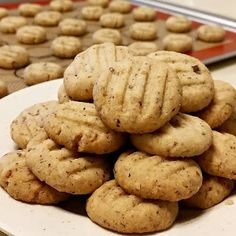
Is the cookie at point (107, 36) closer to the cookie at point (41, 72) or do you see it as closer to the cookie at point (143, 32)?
the cookie at point (143, 32)

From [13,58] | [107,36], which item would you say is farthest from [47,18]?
[13,58]

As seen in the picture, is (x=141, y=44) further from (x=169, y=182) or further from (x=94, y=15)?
(x=169, y=182)

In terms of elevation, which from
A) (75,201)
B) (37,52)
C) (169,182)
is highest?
(169,182)

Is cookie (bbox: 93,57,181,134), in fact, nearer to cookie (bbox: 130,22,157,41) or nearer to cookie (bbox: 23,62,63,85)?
cookie (bbox: 23,62,63,85)

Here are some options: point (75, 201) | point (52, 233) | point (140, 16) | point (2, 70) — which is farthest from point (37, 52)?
point (52, 233)

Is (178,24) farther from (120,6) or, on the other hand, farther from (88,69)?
(88,69)

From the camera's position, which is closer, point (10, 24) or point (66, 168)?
point (66, 168)

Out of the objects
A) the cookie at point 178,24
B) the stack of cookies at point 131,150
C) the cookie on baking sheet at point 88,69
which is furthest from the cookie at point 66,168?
the cookie at point 178,24
